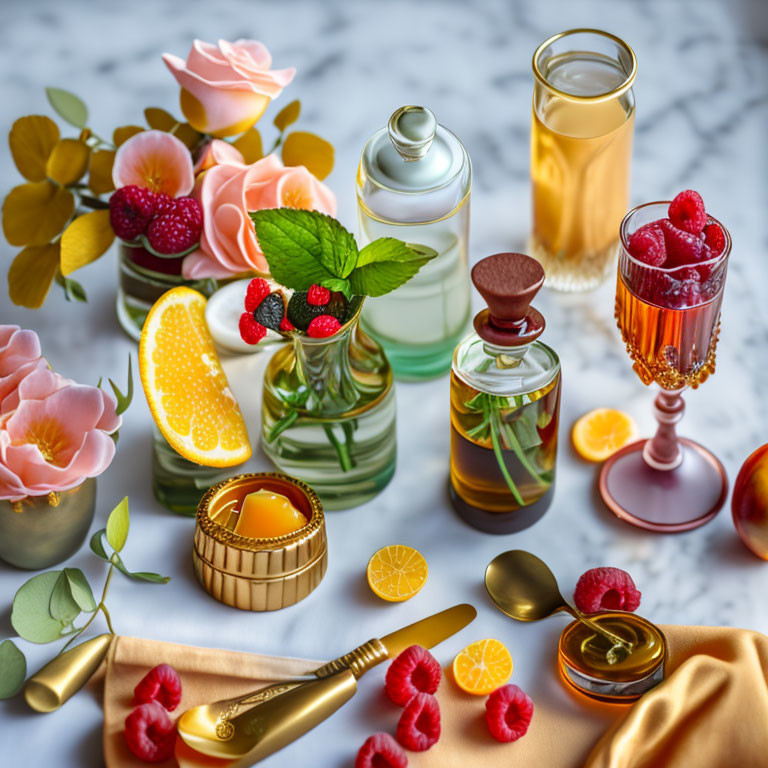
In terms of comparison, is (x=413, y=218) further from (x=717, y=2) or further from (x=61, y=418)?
(x=717, y=2)

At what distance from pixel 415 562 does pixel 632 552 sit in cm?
23

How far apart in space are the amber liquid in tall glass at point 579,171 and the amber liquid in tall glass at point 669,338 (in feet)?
0.78

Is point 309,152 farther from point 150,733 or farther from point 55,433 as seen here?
point 150,733

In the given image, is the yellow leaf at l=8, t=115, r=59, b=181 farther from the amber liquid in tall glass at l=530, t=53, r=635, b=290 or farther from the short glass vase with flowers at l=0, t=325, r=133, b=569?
the amber liquid in tall glass at l=530, t=53, r=635, b=290

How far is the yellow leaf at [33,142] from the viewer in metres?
1.48

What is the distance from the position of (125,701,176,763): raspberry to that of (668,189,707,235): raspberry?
2.26 feet

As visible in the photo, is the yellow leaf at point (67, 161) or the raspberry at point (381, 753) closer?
A: the raspberry at point (381, 753)

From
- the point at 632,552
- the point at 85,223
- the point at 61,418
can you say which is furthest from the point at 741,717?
the point at 85,223

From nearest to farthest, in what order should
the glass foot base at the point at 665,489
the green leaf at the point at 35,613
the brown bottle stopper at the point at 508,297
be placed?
the brown bottle stopper at the point at 508,297 < the green leaf at the point at 35,613 < the glass foot base at the point at 665,489

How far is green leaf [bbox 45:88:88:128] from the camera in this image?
1.55m

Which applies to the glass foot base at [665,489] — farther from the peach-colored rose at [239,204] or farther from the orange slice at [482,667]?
the peach-colored rose at [239,204]

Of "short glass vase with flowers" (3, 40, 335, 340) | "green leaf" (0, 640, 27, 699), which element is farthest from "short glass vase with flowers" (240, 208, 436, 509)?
"green leaf" (0, 640, 27, 699)

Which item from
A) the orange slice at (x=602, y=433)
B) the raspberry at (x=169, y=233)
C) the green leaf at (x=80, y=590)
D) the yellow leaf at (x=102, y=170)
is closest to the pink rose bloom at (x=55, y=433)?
the green leaf at (x=80, y=590)

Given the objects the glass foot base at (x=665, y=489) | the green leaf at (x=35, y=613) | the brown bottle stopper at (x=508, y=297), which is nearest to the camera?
the brown bottle stopper at (x=508, y=297)
